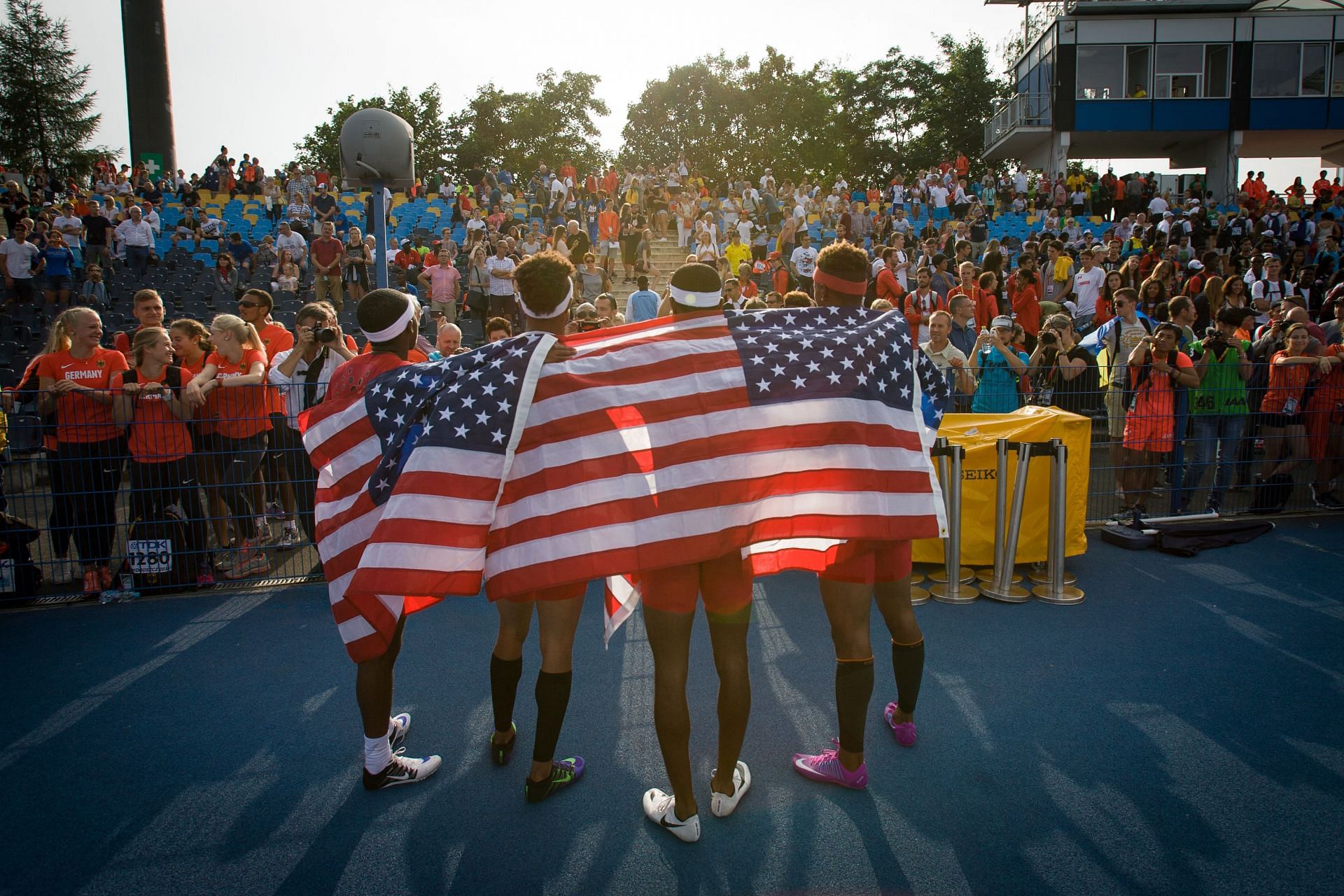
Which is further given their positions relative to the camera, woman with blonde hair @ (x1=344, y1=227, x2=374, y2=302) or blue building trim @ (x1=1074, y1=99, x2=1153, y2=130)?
blue building trim @ (x1=1074, y1=99, x2=1153, y2=130)

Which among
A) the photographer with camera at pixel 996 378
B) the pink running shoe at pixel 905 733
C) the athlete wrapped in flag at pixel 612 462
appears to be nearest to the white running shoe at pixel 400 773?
the athlete wrapped in flag at pixel 612 462

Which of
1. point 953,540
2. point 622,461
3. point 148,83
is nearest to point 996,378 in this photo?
point 953,540

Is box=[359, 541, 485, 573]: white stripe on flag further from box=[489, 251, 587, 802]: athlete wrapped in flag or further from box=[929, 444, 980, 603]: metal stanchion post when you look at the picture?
box=[929, 444, 980, 603]: metal stanchion post

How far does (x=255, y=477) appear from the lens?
6.70 meters

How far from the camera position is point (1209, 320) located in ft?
37.4

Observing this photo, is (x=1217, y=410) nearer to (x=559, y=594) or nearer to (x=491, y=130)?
(x=559, y=594)

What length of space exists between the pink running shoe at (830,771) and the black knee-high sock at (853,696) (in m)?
0.10

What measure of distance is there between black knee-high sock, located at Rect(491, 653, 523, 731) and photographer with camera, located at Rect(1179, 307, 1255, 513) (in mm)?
6504

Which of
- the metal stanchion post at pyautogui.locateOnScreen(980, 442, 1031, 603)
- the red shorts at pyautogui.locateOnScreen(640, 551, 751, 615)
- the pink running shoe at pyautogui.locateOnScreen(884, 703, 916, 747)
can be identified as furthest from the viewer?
the metal stanchion post at pyautogui.locateOnScreen(980, 442, 1031, 603)

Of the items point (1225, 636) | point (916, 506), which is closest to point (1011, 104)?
point (1225, 636)

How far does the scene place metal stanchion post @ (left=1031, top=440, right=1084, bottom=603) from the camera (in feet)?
18.3

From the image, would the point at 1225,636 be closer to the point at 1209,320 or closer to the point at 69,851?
the point at 69,851

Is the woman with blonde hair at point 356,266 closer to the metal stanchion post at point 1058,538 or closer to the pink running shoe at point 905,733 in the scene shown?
the metal stanchion post at point 1058,538

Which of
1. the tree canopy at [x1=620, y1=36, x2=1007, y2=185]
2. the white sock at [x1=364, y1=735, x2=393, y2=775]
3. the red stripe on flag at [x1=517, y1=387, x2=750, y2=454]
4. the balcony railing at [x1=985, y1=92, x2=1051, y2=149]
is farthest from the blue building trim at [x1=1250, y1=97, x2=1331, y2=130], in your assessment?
the white sock at [x1=364, y1=735, x2=393, y2=775]
